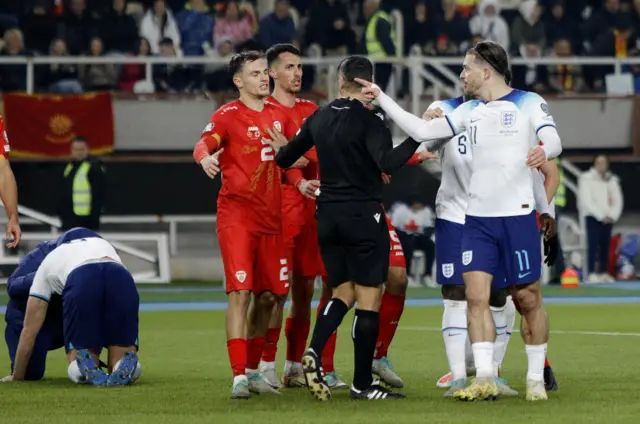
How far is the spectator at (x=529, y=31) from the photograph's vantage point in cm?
2678

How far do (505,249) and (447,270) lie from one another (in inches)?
32.6

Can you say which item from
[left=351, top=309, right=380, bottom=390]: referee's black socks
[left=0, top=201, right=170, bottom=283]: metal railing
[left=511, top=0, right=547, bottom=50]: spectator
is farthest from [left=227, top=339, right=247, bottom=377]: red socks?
[left=511, top=0, right=547, bottom=50]: spectator

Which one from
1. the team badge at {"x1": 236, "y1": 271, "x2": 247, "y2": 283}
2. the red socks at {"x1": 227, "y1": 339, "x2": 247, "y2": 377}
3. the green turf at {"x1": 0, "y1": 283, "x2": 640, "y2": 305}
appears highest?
the team badge at {"x1": 236, "y1": 271, "x2": 247, "y2": 283}

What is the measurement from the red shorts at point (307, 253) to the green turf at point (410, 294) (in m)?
9.87

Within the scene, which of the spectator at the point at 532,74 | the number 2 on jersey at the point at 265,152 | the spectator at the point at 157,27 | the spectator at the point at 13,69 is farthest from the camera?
the spectator at the point at 532,74

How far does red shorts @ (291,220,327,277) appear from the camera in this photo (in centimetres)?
1086

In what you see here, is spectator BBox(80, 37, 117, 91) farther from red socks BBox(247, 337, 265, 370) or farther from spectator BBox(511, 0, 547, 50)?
red socks BBox(247, 337, 265, 370)

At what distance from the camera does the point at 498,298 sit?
1016cm

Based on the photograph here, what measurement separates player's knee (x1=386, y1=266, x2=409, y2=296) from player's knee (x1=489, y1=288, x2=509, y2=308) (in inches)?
35.1

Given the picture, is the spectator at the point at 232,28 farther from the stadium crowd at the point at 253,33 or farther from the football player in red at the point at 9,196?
the football player in red at the point at 9,196

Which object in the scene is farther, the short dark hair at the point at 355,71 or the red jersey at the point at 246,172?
the red jersey at the point at 246,172

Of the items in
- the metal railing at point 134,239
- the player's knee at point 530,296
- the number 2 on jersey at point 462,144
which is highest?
the number 2 on jersey at point 462,144

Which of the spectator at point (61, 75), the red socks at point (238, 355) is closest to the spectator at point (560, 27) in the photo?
the spectator at point (61, 75)

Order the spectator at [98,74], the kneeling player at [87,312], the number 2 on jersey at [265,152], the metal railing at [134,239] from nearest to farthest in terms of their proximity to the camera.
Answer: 1. the number 2 on jersey at [265,152]
2. the kneeling player at [87,312]
3. the metal railing at [134,239]
4. the spectator at [98,74]
